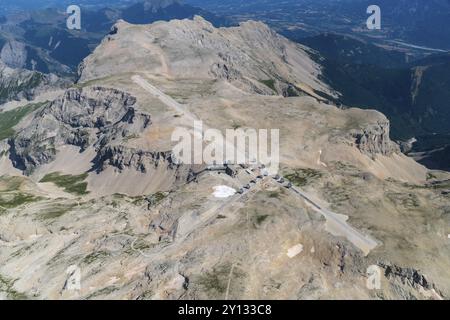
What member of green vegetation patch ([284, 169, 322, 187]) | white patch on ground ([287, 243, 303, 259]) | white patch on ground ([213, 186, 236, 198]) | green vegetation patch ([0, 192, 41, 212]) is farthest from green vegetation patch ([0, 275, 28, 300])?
green vegetation patch ([284, 169, 322, 187])

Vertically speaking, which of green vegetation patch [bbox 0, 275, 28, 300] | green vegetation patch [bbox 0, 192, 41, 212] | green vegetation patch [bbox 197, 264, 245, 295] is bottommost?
green vegetation patch [bbox 0, 192, 41, 212]

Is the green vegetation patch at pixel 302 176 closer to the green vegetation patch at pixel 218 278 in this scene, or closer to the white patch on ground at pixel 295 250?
the white patch on ground at pixel 295 250

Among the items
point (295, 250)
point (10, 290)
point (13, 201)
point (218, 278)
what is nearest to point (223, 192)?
point (295, 250)

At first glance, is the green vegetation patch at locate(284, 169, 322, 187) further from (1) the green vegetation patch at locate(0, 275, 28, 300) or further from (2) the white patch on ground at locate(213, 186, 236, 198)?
(1) the green vegetation patch at locate(0, 275, 28, 300)

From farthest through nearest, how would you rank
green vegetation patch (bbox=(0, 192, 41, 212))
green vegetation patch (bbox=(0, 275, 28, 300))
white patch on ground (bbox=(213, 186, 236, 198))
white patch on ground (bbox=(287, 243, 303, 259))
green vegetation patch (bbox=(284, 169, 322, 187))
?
1. green vegetation patch (bbox=(0, 192, 41, 212))
2. green vegetation patch (bbox=(284, 169, 322, 187))
3. white patch on ground (bbox=(213, 186, 236, 198))
4. white patch on ground (bbox=(287, 243, 303, 259))
5. green vegetation patch (bbox=(0, 275, 28, 300))

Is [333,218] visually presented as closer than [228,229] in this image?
No

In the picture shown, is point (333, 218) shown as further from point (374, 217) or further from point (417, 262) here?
point (417, 262)

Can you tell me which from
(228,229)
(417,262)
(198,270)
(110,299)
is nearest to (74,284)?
(110,299)

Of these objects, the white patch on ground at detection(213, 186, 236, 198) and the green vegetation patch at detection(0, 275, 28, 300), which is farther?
the white patch on ground at detection(213, 186, 236, 198)
